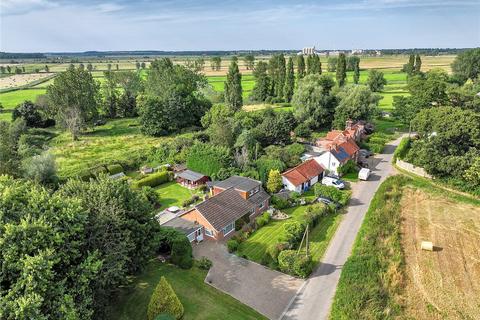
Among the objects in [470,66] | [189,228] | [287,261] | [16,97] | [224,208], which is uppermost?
[470,66]

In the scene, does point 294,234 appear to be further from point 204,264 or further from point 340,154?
point 340,154

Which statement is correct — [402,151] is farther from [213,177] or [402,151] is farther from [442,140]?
[213,177]

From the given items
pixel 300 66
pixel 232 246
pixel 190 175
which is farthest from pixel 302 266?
pixel 300 66

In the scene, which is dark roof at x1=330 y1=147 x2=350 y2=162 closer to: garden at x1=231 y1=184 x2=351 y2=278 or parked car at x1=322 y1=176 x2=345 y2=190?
parked car at x1=322 y1=176 x2=345 y2=190

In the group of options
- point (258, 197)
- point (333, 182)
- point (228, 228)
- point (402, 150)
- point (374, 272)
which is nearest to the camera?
point (374, 272)

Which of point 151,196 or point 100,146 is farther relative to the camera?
point 100,146
